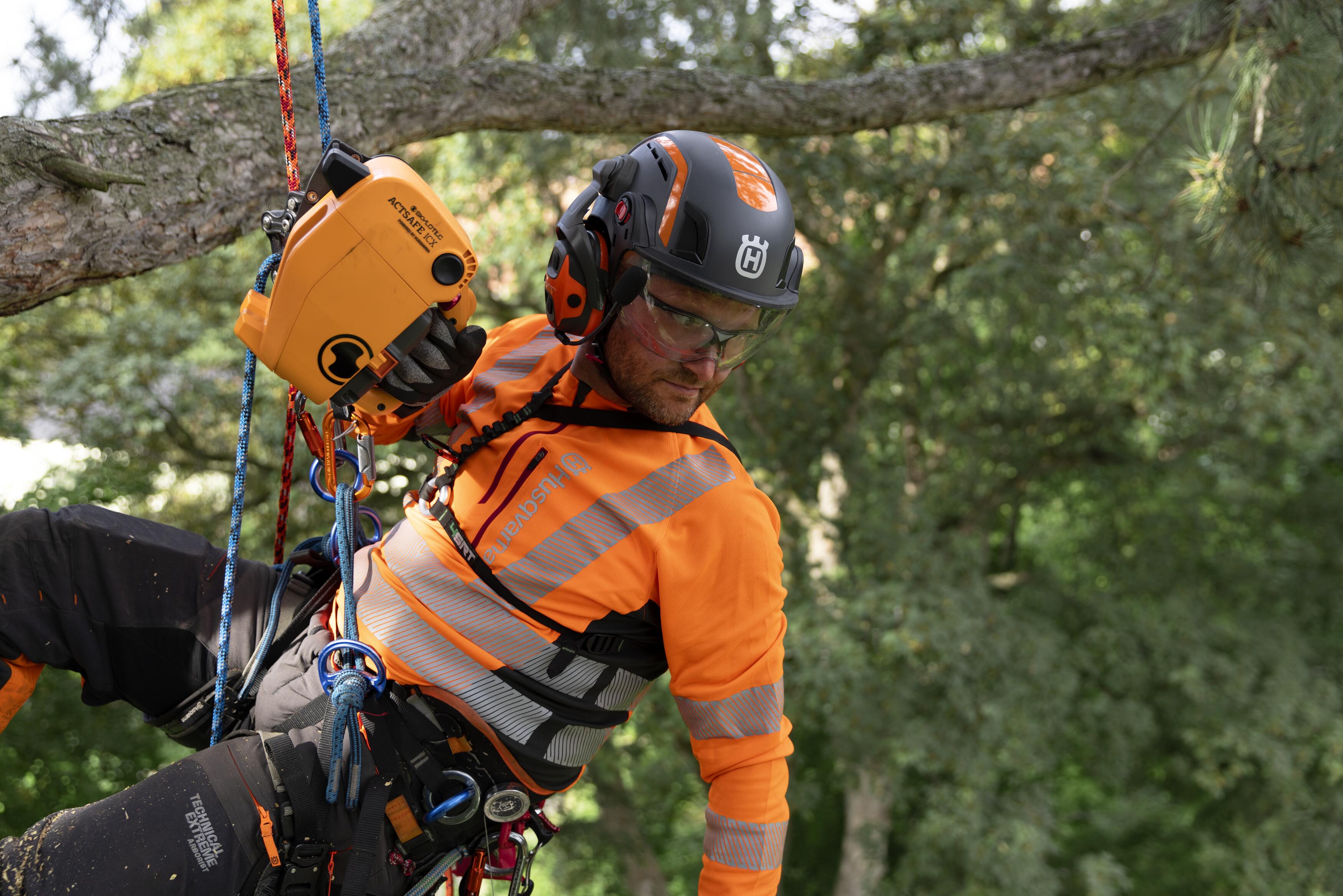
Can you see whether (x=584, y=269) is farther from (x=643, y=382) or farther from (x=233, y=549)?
(x=233, y=549)

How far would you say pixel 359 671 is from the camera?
5.31 ft

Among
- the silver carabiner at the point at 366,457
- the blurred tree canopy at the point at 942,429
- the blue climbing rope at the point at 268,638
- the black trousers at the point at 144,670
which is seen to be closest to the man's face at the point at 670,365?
the silver carabiner at the point at 366,457

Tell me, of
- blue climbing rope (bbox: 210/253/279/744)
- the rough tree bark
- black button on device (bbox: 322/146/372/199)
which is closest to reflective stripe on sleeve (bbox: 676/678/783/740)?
blue climbing rope (bbox: 210/253/279/744)

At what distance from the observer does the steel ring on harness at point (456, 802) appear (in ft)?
5.66

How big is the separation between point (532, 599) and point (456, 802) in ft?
1.35

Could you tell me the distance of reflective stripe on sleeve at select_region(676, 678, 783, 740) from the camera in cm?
170

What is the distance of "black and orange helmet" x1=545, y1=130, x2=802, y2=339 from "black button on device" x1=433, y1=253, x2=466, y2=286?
241mm

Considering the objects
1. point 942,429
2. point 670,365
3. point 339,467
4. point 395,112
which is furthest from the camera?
point 942,429

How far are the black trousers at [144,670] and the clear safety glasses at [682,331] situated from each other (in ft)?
3.04

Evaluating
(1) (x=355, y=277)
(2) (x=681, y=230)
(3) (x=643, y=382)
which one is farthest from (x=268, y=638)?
(2) (x=681, y=230)

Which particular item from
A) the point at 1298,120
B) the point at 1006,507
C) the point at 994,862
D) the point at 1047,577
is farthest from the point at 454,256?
the point at 1006,507

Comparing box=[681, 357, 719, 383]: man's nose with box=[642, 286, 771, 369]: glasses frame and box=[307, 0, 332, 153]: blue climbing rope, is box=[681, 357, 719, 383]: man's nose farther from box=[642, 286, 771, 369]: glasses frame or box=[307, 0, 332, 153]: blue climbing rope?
box=[307, 0, 332, 153]: blue climbing rope

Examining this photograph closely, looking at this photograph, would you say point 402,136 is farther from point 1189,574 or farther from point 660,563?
point 1189,574

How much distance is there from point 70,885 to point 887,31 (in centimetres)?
618
